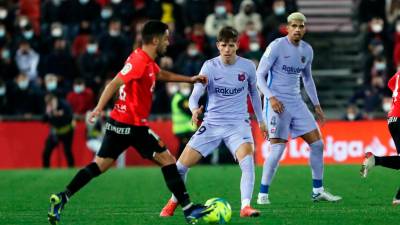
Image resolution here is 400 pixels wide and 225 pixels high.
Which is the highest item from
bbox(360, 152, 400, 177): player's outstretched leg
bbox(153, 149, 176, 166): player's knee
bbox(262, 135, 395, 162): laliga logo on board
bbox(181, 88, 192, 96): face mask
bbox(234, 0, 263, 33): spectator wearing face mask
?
bbox(234, 0, 263, 33): spectator wearing face mask

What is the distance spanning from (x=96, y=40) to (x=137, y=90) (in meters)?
16.9

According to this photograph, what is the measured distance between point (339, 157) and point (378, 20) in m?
5.28

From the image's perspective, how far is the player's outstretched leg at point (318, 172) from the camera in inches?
584

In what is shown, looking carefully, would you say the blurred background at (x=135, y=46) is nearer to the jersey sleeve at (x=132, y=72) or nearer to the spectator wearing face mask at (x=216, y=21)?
the spectator wearing face mask at (x=216, y=21)

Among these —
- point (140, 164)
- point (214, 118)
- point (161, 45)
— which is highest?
point (161, 45)

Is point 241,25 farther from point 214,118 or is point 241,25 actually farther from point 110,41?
point 214,118

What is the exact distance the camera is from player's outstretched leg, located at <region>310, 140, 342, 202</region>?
1484cm

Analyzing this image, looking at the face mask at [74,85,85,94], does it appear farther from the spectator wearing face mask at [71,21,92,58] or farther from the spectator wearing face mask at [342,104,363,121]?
the spectator wearing face mask at [342,104,363,121]

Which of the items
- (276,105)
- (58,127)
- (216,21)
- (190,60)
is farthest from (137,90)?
(216,21)

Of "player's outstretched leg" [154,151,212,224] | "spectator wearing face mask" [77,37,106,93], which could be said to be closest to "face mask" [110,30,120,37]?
"spectator wearing face mask" [77,37,106,93]

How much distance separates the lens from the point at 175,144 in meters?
26.8

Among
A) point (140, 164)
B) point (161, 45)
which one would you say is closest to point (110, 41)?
point (140, 164)

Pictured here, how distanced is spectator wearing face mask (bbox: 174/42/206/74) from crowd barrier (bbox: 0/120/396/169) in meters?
1.40

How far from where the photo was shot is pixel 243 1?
2916cm
